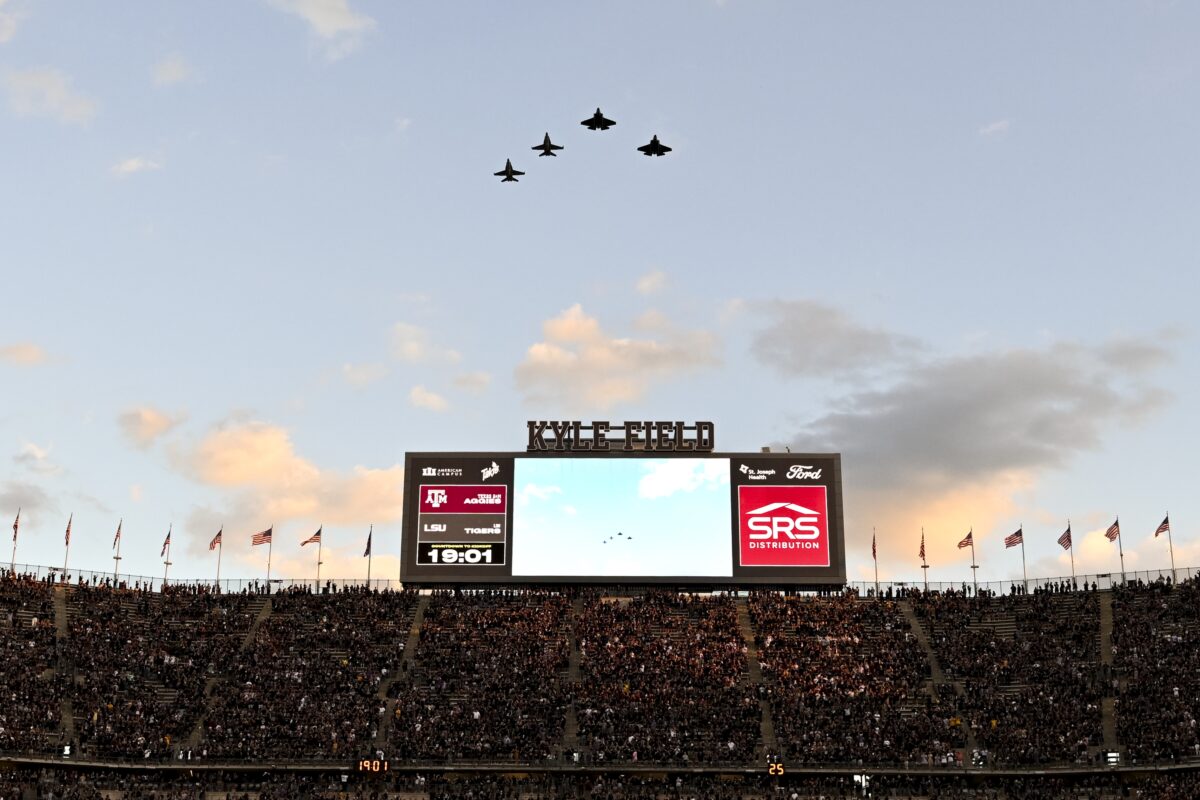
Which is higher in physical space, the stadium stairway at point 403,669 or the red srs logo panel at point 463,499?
the red srs logo panel at point 463,499

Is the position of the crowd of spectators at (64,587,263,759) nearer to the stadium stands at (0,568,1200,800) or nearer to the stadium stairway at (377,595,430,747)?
the stadium stands at (0,568,1200,800)

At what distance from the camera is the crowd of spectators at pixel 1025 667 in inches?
3027

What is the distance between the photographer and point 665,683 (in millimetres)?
83688

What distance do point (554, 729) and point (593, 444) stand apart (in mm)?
22582

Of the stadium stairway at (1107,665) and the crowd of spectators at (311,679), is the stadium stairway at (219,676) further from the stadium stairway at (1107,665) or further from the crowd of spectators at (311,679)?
the stadium stairway at (1107,665)

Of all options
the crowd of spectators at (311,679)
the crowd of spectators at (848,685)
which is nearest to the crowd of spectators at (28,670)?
the crowd of spectators at (311,679)

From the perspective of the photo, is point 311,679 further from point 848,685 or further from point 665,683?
point 848,685

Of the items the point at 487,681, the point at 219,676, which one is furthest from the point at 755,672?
the point at 219,676

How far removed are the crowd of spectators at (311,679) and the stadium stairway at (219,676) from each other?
1.19 feet

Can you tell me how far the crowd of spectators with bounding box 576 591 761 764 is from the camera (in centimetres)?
7812

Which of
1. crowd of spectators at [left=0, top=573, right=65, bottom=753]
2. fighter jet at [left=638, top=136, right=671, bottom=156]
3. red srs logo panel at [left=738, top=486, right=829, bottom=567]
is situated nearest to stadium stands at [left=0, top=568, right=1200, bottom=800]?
crowd of spectators at [left=0, top=573, right=65, bottom=753]

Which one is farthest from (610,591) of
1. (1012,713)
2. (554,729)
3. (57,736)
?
(57,736)

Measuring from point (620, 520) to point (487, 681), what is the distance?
49.1 feet

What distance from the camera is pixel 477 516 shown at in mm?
92938
